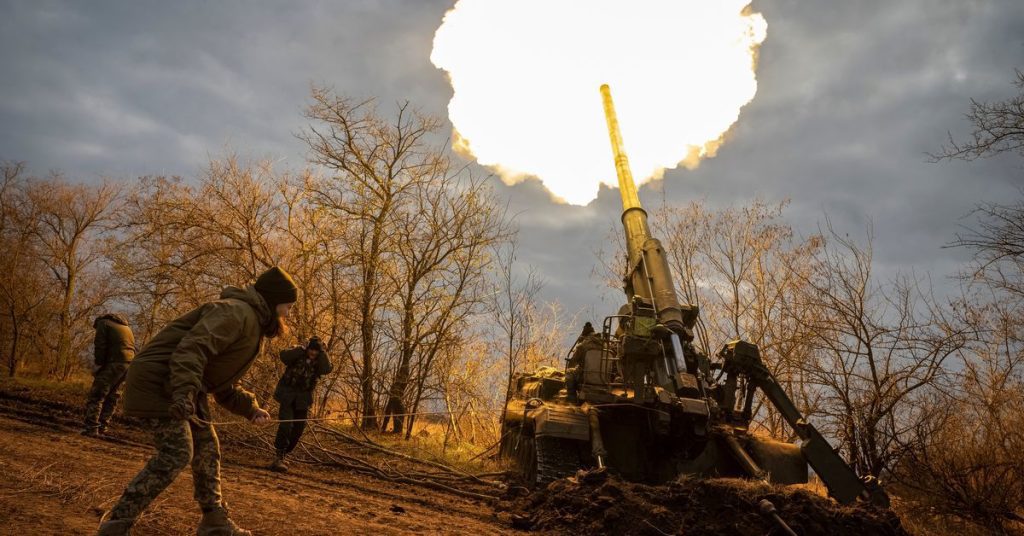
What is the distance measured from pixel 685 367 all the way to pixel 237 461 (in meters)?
6.74

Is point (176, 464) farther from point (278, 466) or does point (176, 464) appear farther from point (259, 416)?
point (278, 466)

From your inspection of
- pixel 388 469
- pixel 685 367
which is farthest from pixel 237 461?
pixel 685 367

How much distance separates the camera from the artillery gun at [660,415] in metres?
7.79

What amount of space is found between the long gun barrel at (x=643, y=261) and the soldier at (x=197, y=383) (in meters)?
6.45

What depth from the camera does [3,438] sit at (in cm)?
741

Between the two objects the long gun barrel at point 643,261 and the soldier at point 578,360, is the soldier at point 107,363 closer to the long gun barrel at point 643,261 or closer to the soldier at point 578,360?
the soldier at point 578,360

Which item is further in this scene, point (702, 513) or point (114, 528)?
point (702, 513)

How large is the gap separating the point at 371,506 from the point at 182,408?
344 centimetres

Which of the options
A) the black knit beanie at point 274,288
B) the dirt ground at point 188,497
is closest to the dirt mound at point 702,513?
the dirt ground at point 188,497

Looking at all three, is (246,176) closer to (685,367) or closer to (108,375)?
(108,375)

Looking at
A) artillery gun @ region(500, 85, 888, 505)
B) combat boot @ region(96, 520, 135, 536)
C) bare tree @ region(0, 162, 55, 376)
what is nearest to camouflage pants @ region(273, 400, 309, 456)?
artillery gun @ region(500, 85, 888, 505)

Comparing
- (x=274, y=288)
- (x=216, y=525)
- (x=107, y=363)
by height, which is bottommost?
(x=216, y=525)

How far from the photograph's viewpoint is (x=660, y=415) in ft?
25.7

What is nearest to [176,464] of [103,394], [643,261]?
[103,394]
